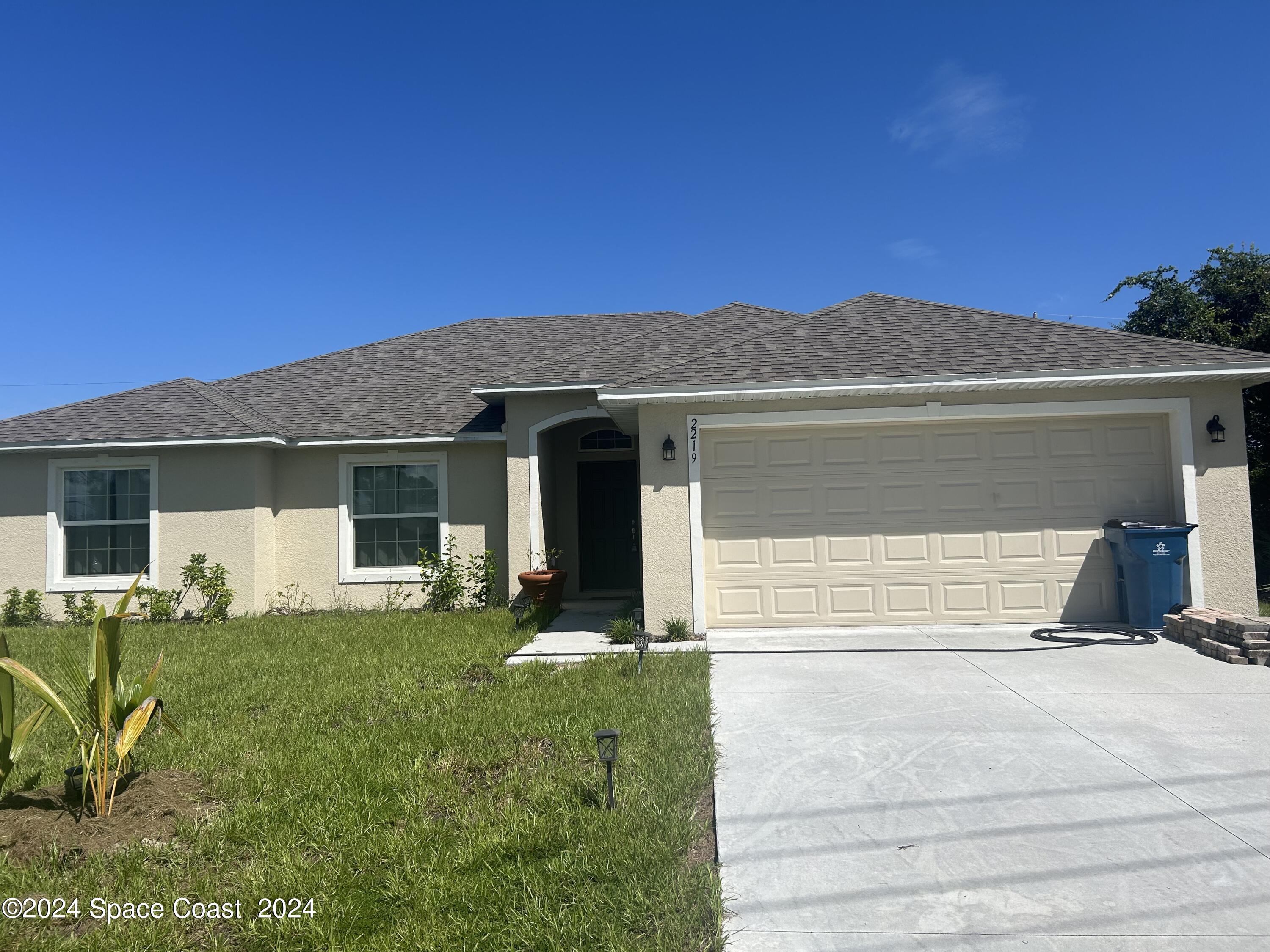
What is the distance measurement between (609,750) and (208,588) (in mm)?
9650

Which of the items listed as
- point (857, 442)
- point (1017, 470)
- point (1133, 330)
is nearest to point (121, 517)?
point (857, 442)

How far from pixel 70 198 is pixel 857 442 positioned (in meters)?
16.7

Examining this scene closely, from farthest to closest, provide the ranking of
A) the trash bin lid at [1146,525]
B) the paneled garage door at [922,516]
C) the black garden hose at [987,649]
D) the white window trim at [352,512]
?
the white window trim at [352,512] → the paneled garage door at [922,516] → the trash bin lid at [1146,525] → the black garden hose at [987,649]

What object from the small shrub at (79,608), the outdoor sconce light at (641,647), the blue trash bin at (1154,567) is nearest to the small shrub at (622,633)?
the outdoor sconce light at (641,647)

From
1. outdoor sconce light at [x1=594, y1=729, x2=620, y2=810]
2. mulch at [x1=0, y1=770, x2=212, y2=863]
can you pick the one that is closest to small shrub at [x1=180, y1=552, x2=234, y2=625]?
mulch at [x1=0, y1=770, x2=212, y2=863]

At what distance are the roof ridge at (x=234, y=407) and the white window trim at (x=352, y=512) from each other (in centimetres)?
120

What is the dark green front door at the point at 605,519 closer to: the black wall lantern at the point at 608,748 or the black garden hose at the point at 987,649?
the black garden hose at the point at 987,649

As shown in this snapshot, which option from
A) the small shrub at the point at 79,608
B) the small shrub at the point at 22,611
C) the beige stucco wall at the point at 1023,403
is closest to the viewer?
the beige stucco wall at the point at 1023,403

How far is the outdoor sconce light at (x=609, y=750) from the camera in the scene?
10.8ft

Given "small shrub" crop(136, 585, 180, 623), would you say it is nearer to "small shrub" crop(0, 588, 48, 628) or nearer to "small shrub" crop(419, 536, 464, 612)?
"small shrub" crop(0, 588, 48, 628)

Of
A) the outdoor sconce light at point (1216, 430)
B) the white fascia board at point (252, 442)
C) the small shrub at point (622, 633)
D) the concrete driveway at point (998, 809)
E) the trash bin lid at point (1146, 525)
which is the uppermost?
the white fascia board at point (252, 442)

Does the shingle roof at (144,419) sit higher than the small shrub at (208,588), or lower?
higher

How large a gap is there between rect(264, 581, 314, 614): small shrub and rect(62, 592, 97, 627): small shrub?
2.43 meters

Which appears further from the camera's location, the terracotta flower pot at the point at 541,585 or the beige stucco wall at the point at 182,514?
the beige stucco wall at the point at 182,514
